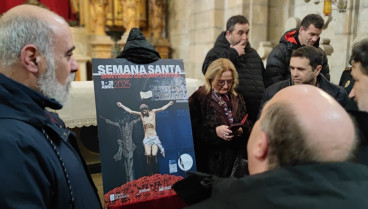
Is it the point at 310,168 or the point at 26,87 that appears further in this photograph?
the point at 26,87

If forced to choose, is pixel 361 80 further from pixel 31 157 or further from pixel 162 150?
pixel 31 157

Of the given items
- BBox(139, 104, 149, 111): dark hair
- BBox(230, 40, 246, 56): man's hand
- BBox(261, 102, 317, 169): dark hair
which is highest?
BBox(230, 40, 246, 56): man's hand

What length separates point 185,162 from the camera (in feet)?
6.89

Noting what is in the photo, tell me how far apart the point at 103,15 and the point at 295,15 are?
13.7 ft

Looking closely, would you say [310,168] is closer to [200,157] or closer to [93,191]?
[93,191]

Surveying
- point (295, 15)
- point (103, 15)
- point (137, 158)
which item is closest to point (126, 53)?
point (137, 158)

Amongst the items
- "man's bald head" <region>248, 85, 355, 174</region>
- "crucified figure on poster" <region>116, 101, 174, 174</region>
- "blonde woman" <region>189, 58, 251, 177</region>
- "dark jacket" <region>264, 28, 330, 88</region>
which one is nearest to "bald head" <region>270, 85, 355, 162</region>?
"man's bald head" <region>248, 85, 355, 174</region>

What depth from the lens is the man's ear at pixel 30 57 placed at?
3.61 ft

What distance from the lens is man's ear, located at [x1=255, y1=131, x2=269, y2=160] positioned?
0.78 metres

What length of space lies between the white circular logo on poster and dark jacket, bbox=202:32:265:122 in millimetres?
1050

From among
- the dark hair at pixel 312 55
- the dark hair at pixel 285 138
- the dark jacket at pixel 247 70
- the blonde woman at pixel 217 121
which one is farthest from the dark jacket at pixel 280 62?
the dark hair at pixel 285 138

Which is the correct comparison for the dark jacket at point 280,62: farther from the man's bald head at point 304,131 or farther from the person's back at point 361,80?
the man's bald head at point 304,131

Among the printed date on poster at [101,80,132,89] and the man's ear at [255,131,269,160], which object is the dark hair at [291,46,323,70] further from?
the man's ear at [255,131,269,160]

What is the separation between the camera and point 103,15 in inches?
275
